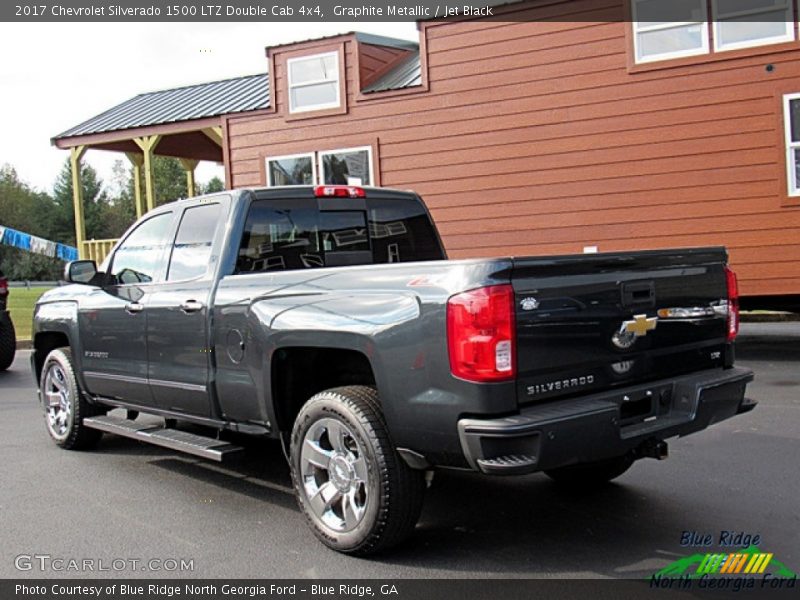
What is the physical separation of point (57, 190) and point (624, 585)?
10093cm

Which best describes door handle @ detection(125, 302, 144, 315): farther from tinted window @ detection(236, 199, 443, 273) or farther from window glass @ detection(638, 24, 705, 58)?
window glass @ detection(638, 24, 705, 58)

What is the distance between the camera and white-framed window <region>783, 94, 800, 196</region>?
33.6 ft

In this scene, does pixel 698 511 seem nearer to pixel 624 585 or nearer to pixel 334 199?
A: pixel 624 585

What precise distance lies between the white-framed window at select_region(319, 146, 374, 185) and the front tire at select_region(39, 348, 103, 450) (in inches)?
277

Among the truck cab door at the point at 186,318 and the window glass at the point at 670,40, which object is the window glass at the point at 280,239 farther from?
the window glass at the point at 670,40

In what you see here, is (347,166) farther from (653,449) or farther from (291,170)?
(653,449)

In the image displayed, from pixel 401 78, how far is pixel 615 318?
410 inches

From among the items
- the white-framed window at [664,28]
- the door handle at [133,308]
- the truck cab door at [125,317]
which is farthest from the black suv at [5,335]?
the white-framed window at [664,28]

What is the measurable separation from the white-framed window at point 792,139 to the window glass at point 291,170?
23.5 feet

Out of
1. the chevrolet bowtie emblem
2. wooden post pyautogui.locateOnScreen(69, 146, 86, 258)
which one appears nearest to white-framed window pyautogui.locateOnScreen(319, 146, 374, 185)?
wooden post pyautogui.locateOnScreen(69, 146, 86, 258)

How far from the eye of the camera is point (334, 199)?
18.0 ft

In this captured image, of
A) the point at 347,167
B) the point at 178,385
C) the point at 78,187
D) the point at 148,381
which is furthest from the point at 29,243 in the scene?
the point at 178,385

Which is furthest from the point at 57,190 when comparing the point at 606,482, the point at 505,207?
the point at 606,482
